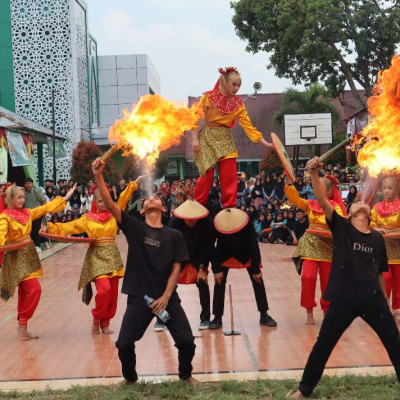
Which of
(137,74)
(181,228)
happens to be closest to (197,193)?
(181,228)

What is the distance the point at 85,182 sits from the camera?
3888 cm

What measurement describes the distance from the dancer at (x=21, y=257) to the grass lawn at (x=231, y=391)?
2322 mm

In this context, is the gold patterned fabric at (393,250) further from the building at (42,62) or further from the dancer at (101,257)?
the building at (42,62)

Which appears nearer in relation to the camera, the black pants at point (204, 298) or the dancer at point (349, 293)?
the dancer at point (349, 293)

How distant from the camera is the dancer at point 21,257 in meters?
7.86

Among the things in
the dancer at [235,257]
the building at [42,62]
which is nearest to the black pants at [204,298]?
the dancer at [235,257]

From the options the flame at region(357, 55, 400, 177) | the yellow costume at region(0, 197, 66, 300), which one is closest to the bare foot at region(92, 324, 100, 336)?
the yellow costume at region(0, 197, 66, 300)

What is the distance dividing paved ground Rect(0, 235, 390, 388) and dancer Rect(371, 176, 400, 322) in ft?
1.77

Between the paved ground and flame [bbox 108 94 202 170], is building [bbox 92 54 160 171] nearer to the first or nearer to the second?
the paved ground

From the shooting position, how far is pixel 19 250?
7.95m

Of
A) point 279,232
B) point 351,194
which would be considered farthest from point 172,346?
point 279,232

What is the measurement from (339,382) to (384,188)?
3066mm

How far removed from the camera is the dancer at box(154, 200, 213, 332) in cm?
806

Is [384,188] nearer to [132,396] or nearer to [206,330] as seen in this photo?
[206,330]
